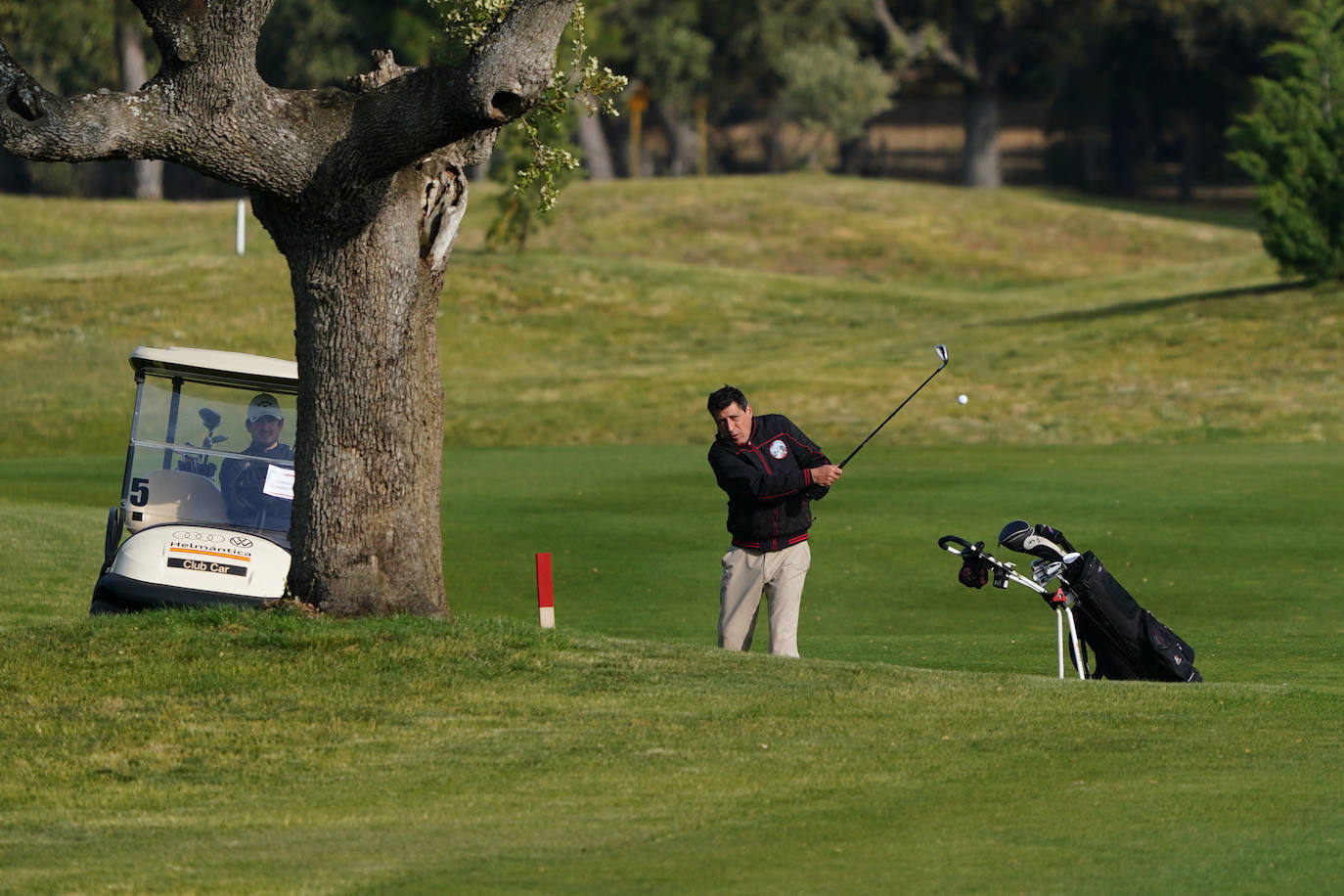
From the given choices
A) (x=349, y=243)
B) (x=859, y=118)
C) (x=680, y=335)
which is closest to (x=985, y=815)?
(x=349, y=243)

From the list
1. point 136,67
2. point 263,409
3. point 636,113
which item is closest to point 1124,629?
point 263,409

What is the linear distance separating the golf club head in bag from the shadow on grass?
3078cm

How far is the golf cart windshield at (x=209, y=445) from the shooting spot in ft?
41.7

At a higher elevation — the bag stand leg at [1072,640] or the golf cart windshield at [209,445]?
the golf cart windshield at [209,445]

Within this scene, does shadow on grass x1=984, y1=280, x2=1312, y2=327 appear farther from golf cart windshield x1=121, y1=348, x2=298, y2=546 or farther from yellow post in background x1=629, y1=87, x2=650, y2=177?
golf cart windshield x1=121, y1=348, x2=298, y2=546

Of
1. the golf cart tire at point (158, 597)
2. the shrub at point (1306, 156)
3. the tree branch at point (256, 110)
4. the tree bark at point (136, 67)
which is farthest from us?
the tree bark at point (136, 67)

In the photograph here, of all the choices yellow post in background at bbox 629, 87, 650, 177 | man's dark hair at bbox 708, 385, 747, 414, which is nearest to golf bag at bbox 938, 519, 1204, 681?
man's dark hair at bbox 708, 385, 747, 414

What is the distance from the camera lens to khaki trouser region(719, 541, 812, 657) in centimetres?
1183

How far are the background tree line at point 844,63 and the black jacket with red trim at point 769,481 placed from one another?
54.7 meters

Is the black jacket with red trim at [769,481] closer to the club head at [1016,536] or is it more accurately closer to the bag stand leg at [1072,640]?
the club head at [1016,536]

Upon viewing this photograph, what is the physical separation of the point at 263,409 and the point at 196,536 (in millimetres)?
1462

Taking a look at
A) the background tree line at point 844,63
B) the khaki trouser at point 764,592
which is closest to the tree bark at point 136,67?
the background tree line at point 844,63

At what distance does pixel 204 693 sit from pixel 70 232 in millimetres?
52540

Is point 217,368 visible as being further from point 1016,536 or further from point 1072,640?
point 1072,640
